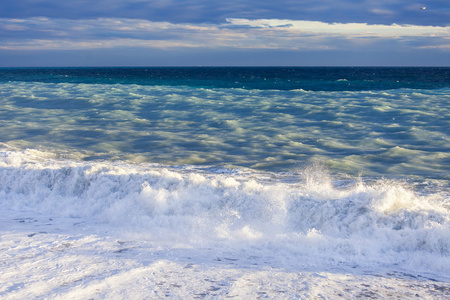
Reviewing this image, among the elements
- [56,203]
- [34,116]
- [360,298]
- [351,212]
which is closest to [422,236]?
[351,212]

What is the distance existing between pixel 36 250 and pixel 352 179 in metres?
6.44

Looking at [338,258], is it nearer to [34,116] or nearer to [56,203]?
[56,203]

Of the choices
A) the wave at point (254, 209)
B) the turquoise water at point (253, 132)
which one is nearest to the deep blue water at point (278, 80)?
the turquoise water at point (253, 132)

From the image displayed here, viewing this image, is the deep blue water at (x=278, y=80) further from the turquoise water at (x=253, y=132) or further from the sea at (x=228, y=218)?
the sea at (x=228, y=218)

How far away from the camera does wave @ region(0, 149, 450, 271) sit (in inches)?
231

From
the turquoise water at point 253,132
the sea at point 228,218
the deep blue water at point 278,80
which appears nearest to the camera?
the sea at point 228,218

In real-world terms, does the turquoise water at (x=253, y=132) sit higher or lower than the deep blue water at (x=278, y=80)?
lower

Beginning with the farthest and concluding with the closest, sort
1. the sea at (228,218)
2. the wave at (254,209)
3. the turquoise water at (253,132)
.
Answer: the turquoise water at (253,132) < the wave at (254,209) < the sea at (228,218)

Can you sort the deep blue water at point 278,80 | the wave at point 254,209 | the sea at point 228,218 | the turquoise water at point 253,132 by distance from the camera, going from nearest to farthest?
the sea at point 228,218
the wave at point 254,209
the turquoise water at point 253,132
the deep blue water at point 278,80

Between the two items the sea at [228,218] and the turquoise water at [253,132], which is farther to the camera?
the turquoise water at [253,132]

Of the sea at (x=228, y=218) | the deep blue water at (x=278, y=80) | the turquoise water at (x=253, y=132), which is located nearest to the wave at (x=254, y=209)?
the sea at (x=228, y=218)

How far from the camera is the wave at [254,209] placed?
5.87 meters

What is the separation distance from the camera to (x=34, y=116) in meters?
19.7

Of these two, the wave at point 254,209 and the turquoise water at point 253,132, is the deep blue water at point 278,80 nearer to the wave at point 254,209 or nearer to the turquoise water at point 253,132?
the turquoise water at point 253,132
